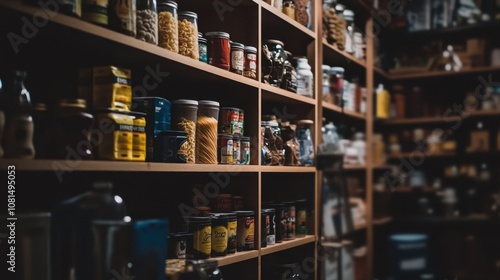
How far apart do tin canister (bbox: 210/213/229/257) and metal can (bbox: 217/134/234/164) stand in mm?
191

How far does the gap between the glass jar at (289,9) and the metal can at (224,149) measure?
0.78 metres

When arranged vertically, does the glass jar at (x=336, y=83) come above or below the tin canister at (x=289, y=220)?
above

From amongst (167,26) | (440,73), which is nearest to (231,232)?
(167,26)

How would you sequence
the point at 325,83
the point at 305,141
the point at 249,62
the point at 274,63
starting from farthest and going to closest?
the point at 325,83, the point at 305,141, the point at 274,63, the point at 249,62

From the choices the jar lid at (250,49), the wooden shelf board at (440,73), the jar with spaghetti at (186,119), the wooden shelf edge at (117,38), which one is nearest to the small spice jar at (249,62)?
the jar lid at (250,49)

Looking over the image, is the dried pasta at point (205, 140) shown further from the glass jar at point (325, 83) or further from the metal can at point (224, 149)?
the glass jar at point (325, 83)

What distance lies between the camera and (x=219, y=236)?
172 centimetres

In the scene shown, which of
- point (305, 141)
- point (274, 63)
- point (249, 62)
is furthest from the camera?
point (305, 141)

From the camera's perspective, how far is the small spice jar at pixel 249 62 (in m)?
1.94

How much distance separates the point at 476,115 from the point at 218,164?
208cm

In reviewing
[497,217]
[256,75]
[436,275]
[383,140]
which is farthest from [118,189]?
[497,217]

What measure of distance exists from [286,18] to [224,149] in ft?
2.45

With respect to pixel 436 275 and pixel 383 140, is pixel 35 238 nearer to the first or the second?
pixel 436 275

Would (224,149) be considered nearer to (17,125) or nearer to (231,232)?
(231,232)
